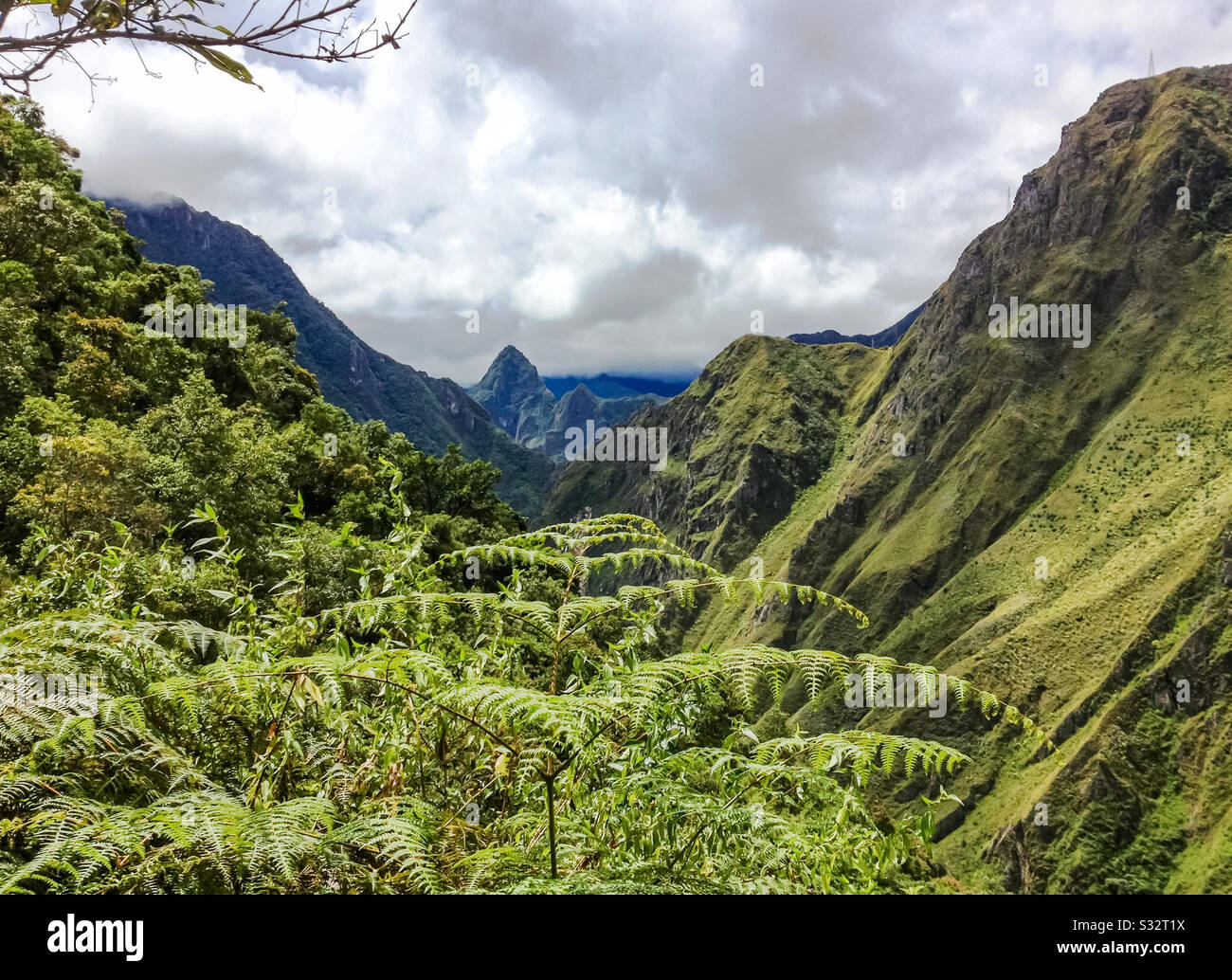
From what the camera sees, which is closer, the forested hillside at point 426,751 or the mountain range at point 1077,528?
the forested hillside at point 426,751

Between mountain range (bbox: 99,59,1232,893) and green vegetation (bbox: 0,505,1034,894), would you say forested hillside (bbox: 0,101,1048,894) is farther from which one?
mountain range (bbox: 99,59,1232,893)

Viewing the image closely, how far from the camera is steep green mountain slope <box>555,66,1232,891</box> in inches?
3435

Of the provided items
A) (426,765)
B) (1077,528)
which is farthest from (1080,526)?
(426,765)

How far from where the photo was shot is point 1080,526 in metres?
125

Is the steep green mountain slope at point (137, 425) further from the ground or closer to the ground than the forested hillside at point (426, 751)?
further from the ground

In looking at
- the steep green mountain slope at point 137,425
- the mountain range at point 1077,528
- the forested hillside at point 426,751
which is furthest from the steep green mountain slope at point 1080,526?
the forested hillside at point 426,751

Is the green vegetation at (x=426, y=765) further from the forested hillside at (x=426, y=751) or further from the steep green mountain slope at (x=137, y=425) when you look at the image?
the steep green mountain slope at (x=137, y=425)

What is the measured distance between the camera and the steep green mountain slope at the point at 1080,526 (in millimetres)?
87250

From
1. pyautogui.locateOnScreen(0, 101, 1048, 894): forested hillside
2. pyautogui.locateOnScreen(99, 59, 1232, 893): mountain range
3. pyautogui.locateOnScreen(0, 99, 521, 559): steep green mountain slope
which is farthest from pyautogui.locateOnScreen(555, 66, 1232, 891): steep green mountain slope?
pyautogui.locateOnScreen(0, 101, 1048, 894): forested hillside

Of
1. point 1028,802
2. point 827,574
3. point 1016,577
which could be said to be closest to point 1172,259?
point 1016,577

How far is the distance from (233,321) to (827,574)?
151 metres
